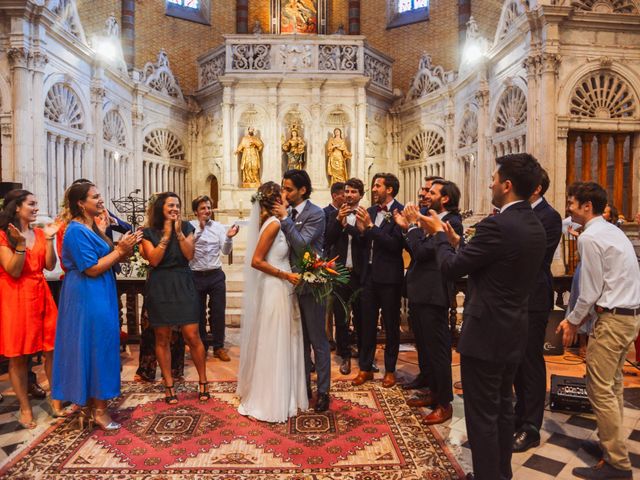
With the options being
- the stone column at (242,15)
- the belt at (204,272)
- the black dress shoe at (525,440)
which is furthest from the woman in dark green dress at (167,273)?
the stone column at (242,15)

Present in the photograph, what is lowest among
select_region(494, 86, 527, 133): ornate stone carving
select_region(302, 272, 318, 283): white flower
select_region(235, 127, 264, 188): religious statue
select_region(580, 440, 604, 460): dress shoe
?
select_region(580, 440, 604, 460): dress shoe

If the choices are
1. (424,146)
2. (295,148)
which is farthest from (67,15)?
(424,146)

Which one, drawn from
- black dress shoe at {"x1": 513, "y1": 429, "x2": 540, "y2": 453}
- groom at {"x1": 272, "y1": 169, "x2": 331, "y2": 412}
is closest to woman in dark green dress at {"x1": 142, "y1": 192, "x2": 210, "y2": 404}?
groom at {"x1": 272, "y1": 169, "x2": 331, "y2": 412}

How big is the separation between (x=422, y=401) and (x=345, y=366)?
3.44 feet

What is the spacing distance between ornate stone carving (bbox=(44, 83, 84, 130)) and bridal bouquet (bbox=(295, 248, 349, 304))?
7.65m

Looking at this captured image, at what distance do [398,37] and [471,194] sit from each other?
7537 mm

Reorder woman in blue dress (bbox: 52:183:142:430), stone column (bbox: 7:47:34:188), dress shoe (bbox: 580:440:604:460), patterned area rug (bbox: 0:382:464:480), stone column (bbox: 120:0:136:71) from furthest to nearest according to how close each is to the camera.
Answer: stone column (bbox: 120:0:136:71) → stone column (bbox: 7:47:34:188) → woman in blue dress (bbox: 52:183:142:430) → dress shoe (bbox: 580:440:604:460) → patterned area rug (bbox: 0:382:464:480)

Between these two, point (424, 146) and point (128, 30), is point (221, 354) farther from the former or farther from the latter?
point (128, 30)

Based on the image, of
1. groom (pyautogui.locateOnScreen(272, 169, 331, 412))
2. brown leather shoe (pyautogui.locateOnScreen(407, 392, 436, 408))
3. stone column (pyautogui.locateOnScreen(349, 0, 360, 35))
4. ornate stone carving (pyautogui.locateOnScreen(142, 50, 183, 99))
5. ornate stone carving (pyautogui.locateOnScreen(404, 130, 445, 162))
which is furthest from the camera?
stone column (pyautogui.locateOnScreen(349, 0, 360, 35))

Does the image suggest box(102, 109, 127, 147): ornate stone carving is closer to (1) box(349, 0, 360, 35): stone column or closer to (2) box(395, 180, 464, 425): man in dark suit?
(1) box(349, 0, 360, 35): stone column

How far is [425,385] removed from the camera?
4395mm

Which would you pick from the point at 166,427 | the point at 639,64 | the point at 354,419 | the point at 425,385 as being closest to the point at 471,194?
the point at 639,64

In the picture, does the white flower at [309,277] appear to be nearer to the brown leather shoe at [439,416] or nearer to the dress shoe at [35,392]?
the brown leather shoe at [439,416]

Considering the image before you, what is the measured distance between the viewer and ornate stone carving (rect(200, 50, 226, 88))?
1371 cm
